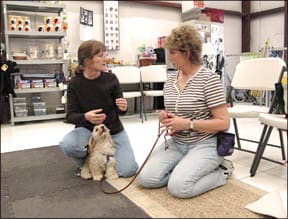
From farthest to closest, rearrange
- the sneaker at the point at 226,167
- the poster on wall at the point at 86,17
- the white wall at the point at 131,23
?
the white wall at the point at 131,23 → the poster on wall at the point at 86,17 → the sneaker at the point at 226,167

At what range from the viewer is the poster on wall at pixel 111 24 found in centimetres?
533

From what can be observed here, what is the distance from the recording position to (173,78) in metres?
1.90

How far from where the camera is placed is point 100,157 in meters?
1.93

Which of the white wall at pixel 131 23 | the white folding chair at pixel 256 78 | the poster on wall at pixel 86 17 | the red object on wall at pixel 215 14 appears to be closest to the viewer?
the white folding chair at pixel 256 78

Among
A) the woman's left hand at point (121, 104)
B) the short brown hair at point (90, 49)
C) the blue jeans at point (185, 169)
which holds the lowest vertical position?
the blue jeans at point (185, 169)

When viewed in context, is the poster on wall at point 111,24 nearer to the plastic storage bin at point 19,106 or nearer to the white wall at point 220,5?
the white wall at point 220,5

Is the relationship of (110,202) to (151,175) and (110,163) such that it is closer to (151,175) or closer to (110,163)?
(151,175)

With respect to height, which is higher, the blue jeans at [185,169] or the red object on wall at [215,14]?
the red object on wall at [215,14]

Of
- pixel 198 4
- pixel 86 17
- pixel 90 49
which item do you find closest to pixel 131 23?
pixel 86 17

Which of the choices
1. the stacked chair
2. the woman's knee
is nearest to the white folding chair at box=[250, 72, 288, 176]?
the stacked chair

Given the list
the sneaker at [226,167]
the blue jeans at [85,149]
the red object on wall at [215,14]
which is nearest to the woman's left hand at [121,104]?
the blue jeans at [85,149]

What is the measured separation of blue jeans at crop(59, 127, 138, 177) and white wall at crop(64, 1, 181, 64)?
11.0 ft

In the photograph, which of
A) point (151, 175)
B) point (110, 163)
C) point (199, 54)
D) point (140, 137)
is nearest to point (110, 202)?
point (151, 175)

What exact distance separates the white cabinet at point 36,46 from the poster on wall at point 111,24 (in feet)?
2.88
